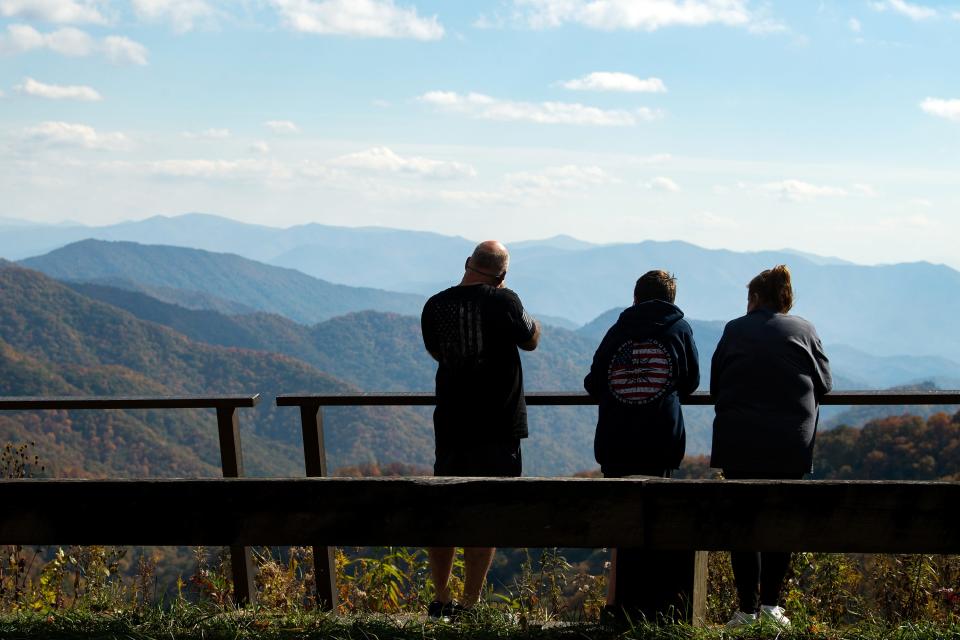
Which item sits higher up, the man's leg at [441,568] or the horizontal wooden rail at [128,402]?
the horizontal wooden rail at [128,402]

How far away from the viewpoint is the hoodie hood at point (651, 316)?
382 cm

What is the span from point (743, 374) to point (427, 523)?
1813 mm

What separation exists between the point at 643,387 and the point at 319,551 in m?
1.48

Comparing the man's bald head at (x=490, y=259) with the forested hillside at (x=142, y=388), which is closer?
Answer: the man's bald head at (x=490, y=259)

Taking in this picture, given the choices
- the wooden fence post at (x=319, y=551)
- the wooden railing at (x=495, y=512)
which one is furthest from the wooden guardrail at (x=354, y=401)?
the wooden railing at (x=495, y=512)

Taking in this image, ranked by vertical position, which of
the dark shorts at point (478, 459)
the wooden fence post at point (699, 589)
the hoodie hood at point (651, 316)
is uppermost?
the hoodie hood at point (651, 316)

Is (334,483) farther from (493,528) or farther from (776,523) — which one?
(776,523)

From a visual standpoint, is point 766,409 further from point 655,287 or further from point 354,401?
point 354,401

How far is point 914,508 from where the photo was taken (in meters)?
2.31

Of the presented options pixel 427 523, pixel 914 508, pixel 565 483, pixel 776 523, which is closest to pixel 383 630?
pixel 427 523

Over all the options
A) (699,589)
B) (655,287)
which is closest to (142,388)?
(655,287)

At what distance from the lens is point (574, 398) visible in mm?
4176

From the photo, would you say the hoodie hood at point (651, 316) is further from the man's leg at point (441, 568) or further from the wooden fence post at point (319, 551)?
the wooden fence post at point (319, 551)

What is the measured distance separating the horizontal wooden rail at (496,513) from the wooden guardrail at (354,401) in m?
1.50
